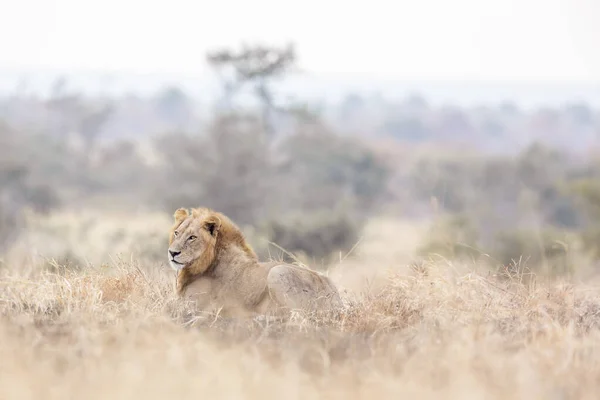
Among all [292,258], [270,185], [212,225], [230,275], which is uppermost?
[212,225]

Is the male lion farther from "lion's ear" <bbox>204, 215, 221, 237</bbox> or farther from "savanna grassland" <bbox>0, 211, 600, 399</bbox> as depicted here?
"savanna grassland" <bbox>0, 211, 600, 399</bbox>

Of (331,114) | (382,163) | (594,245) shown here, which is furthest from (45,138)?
(331,114)

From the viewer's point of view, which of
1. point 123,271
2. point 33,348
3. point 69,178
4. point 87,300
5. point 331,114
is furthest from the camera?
point 331,114

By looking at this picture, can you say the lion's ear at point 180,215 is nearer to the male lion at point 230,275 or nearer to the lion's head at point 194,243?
the male lion at point 230,275

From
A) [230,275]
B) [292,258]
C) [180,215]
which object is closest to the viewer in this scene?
[230,275]

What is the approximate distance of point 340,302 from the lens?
26.0 feet

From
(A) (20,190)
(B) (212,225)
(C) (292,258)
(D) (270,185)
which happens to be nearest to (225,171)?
(D) (270,185)

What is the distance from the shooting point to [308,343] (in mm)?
6738

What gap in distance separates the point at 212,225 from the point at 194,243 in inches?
8.6

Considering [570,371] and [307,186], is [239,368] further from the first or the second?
[307,186]

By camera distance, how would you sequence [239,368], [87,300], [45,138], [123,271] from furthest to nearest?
[45,138] < [123,271] < [87,300] < [239,368]

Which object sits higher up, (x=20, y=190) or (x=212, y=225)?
(x=212, y=225)

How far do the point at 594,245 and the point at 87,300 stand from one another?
1943cm

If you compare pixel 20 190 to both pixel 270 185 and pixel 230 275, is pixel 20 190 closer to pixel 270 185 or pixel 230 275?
pixel 270 185
